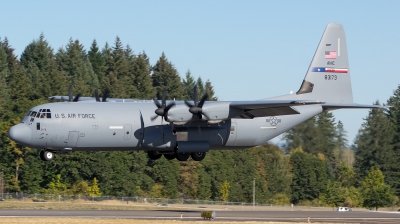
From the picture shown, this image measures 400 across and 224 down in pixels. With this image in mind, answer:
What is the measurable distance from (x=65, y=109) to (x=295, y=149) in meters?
45.8

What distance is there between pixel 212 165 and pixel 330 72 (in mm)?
42444

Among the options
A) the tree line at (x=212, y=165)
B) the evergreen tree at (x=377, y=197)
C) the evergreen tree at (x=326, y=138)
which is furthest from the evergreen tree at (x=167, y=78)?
the evergreen tree at (x=377, y=197)

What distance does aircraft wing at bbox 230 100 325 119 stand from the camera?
38344 millimetres

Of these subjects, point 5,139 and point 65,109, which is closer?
point 65,109

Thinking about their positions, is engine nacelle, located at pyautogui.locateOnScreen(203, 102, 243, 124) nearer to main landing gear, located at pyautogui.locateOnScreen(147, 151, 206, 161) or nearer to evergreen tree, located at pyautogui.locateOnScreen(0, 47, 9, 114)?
main landing gear, located at pyautogui.locateOnScreen(147, 151, 206, 161)

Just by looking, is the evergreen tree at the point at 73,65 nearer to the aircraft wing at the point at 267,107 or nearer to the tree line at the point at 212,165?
the tree line at the point at 212,165

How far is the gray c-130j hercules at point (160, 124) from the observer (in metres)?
37.6

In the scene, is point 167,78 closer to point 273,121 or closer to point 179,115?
point 273,121

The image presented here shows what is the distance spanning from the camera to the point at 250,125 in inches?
1634

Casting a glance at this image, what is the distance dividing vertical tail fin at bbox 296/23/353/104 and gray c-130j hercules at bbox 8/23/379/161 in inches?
74.5

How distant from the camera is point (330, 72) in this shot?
4503 centimetres

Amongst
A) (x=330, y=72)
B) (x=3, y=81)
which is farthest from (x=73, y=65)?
(x=330, y=72)

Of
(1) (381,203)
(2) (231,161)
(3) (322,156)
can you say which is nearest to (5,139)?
(2) (231,161)

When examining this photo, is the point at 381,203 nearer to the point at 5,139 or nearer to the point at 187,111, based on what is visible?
the point at 5,139
